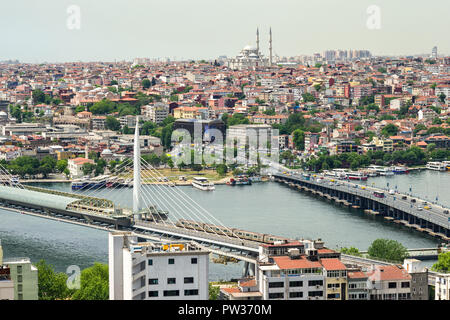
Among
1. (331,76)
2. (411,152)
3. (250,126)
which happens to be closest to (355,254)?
(411,152)

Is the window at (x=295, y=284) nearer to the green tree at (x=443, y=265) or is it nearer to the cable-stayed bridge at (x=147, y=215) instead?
the cable-stayed bridge at (x=147, y=215)

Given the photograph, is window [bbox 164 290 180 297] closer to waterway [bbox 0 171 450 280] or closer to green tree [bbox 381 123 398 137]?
waterway [bbox 0 171 450 280]

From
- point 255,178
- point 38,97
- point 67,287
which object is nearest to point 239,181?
point 255,178

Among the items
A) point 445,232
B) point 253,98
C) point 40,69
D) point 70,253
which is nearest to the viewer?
point 70,253

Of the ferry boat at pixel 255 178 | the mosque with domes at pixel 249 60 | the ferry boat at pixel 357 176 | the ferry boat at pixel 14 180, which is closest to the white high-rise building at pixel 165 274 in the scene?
the ferry boat at pixel 14 180

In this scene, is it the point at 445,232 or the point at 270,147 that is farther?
the point at 270,147

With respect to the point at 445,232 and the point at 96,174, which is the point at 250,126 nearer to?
the point at 96,174
